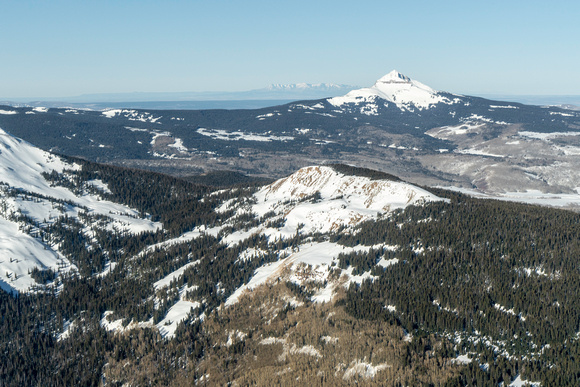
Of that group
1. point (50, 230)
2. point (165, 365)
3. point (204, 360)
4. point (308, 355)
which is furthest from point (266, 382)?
point (50, 230)

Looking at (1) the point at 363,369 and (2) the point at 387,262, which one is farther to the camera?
(2) the point at 387,262

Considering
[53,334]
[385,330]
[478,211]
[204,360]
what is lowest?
[53,334]

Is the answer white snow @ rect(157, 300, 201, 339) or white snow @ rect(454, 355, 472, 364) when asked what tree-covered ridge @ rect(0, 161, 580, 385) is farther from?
white snow @ rect(157, 300, 201, 339)

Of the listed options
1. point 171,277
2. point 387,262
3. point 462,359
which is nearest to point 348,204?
point 387,262

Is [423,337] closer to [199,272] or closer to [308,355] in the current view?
[308,355]

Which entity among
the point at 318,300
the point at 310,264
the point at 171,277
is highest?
the point at 310,264

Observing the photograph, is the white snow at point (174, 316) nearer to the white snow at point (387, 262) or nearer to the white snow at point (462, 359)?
the white snow at point (387, 262)

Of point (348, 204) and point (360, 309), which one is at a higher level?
point (348, 204)

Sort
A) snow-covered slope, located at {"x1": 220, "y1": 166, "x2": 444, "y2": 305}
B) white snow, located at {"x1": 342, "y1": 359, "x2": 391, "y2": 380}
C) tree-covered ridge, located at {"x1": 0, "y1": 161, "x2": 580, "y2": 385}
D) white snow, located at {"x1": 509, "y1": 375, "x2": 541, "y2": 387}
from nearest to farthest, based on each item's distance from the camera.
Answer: white snow, located at {"x1": 509, "y1": 375, "x2": 541, "y2": 387}
white snow, located at {"x1": 342, "y1": 359, "x2": 391, "y2": 380}
tree-covered ridge, located at {"x1": 0, "y1": 161, "x2": 580, "y2": 385}
snow-covered slope, located at {"x1": 220, "y1": 166, "x2": 444, "y2": 305}

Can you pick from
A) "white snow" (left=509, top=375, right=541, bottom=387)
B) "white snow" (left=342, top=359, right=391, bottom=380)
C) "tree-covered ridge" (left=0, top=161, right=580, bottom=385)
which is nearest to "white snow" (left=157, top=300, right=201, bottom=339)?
"tree-covered ridge" (left=0, top=161, right=580, bottom=385)

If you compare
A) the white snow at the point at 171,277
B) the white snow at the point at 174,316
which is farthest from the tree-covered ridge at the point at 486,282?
the white snow at the point at 171,277

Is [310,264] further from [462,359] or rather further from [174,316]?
[462,359]
